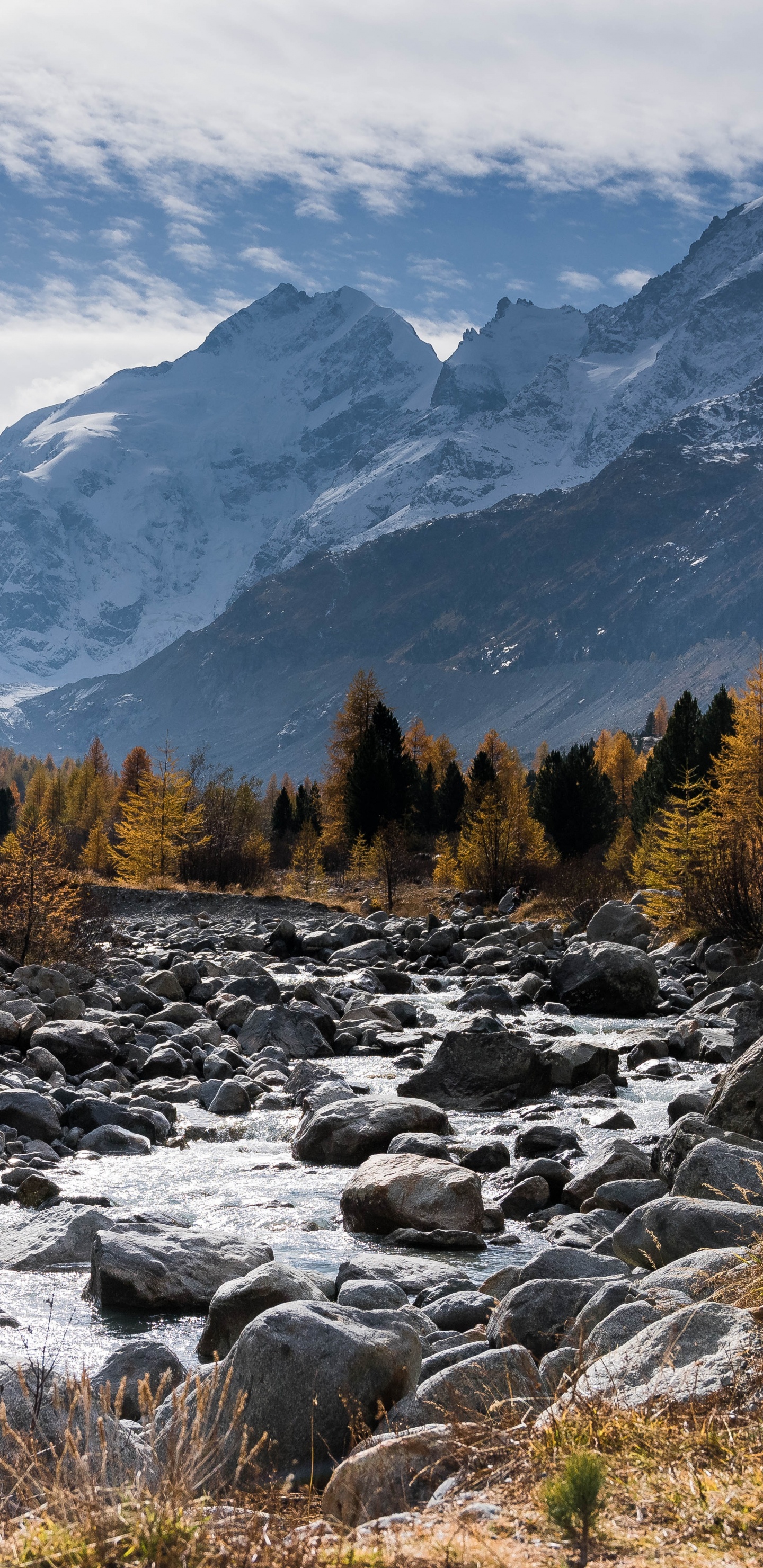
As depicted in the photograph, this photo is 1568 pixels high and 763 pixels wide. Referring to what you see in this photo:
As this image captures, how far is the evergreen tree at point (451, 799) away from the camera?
70250 mm

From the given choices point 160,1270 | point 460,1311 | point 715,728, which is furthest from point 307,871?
point 460,1311

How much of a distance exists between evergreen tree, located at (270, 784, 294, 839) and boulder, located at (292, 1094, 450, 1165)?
70203mm

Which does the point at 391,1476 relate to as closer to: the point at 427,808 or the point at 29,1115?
the point at 29,1115

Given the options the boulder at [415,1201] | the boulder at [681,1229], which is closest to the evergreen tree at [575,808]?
the boulder at [415,1201]

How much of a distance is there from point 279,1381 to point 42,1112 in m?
7.44

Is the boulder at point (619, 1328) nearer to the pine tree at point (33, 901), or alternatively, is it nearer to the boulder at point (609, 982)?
the boulder at point (609, 982)

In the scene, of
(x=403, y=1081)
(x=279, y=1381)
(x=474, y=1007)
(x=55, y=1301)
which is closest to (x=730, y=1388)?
(x=279, y=1381)

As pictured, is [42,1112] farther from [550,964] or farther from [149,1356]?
[550,964]

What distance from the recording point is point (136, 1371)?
544 centimetres

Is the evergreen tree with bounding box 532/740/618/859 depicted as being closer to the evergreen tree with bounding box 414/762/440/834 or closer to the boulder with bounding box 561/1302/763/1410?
the evergreen tree with bounding box 414/762/440/834

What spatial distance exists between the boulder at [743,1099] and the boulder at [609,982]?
32.9ft

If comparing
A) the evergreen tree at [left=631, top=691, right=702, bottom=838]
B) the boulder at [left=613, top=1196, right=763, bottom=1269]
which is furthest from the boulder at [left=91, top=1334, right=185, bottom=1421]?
the evergreen tree at [left=631, top=691, right=702, bottom=838]

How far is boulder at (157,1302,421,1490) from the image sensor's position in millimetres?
4461

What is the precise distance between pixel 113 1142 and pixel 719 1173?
6303mm
